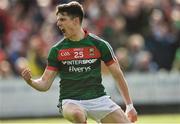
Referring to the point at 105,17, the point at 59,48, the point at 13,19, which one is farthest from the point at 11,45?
the point at 59,48

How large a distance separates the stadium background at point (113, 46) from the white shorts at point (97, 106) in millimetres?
9645

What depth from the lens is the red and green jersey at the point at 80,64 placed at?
11570mm

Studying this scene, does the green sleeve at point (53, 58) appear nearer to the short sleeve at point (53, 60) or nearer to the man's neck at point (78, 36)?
the short sleeve at point (53, 60)

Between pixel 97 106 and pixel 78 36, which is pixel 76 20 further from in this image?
pixel 97 106

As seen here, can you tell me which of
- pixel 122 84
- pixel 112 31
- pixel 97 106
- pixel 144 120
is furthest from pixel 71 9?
pixel 112 31

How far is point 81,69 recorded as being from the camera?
1159cm

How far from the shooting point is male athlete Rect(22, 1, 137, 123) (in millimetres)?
11555

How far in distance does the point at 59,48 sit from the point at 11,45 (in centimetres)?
1029

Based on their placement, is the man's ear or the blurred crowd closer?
the man's ear

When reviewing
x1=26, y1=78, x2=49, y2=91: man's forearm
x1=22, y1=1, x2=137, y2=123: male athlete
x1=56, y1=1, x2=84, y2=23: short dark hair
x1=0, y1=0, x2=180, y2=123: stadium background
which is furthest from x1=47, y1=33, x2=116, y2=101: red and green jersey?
x1=0, y1=0, x2=180, y2=123: stadium background

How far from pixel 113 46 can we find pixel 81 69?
10.7m

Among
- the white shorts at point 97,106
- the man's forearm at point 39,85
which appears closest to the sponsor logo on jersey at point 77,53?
the man's forearm at point 39,85

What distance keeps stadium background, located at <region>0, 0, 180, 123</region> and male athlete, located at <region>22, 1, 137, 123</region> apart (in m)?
9.56

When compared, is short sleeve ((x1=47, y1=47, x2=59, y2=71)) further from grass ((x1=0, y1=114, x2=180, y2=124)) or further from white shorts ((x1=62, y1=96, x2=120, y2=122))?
grass ((x1=0, y1=114, x2=180, y2=124))
